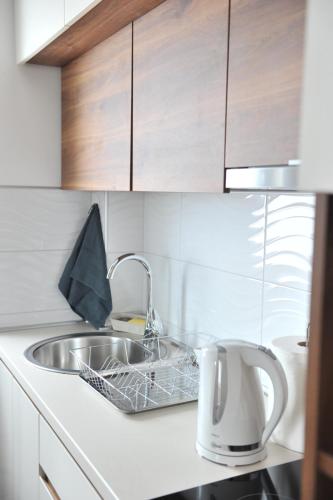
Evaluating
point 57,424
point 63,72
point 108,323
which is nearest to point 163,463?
point 57,424

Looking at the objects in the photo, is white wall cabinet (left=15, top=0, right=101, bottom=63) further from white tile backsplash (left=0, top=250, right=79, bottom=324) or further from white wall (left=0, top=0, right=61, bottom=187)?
white tile backsplash (left=0, top=250, right=79, bottom=324)

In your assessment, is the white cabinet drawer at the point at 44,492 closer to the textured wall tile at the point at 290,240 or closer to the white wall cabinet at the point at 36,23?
the textured wall tile at the point at 290,240

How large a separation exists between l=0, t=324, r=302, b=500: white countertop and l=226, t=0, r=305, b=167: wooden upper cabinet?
69 centimetres

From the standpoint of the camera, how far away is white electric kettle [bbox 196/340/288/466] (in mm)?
1283

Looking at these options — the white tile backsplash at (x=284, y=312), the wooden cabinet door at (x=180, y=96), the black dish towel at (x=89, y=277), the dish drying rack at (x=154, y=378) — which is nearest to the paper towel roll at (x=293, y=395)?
the white tile backsplash at (x=284, y=312)

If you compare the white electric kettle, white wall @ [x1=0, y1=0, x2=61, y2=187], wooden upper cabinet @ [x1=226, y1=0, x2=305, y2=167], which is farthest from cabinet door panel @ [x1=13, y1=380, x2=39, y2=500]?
wooden upper cabinet @ [x1=226, y1=0, x2=305, y2=167]

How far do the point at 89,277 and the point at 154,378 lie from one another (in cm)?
71

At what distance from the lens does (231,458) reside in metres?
1.29

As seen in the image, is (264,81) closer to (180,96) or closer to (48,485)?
(180,96)

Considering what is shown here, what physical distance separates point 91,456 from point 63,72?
165 centimetres

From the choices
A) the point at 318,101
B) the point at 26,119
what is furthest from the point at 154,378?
the point at 318,101

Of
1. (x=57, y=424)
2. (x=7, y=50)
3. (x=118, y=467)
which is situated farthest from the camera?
(x=7, y=50)

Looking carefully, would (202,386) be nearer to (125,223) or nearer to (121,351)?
(121,351)

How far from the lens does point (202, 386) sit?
4.38 ft
